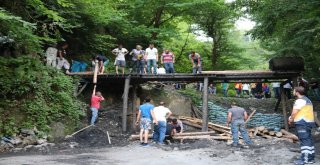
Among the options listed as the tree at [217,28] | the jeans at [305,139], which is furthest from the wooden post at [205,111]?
the tree at [217,28]

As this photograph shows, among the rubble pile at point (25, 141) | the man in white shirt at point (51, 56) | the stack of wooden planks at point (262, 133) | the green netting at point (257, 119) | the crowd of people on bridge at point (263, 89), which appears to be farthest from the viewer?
the crowd of people on bridge at point (263, 89)

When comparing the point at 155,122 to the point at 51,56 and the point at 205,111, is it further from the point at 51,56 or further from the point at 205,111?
the point at 51,56

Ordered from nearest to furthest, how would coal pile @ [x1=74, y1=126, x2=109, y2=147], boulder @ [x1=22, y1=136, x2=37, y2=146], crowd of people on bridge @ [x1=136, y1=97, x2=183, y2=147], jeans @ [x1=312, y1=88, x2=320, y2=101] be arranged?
boulder @ [x1=22, y1=136, x2=37, y2=146] < crowd of people on bridge @ [x1=136, y1=97, x2=183, y2=147] < coal pile @ [x1=74, y1=126, x2=109, y2=147] < jeans @ [x1=312, y1=88, x2=320, y2=101]

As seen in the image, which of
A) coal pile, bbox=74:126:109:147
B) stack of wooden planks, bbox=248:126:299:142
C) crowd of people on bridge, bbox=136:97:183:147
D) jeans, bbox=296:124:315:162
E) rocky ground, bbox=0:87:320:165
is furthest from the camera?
stack of wooden planks, bbox=248:126:299:142

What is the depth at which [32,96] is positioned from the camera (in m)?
14.5

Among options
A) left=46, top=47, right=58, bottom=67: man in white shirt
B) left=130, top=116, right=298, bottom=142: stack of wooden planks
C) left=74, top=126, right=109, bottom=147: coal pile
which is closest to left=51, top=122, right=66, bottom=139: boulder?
left=74, top=126, right=109, bottom=147: coal pile

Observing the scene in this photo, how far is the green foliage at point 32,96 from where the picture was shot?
44.9 feet

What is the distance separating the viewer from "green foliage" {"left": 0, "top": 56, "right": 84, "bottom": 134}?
539 inches

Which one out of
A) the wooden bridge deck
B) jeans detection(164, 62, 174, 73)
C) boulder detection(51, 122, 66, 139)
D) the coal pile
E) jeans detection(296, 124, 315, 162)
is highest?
jeans detection(164, 62, 174, 73)

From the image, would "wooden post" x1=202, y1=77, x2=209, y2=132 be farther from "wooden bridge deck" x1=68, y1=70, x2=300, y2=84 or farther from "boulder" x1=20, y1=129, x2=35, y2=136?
"boulder" x1=20, y1=129, x2=35, y2=136

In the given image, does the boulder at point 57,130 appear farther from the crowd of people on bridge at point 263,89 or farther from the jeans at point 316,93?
the jeans at point 316,93

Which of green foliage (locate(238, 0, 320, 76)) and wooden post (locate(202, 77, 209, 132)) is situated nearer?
green foliage (locate(238, 0, 320, 76))

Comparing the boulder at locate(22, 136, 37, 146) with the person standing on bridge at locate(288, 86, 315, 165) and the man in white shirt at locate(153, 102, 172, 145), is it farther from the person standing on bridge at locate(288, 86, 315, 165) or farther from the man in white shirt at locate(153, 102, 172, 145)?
the person standing on bridge at locate(288, 86, 315, 165)

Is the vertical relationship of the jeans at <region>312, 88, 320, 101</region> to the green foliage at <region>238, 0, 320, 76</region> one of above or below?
below
